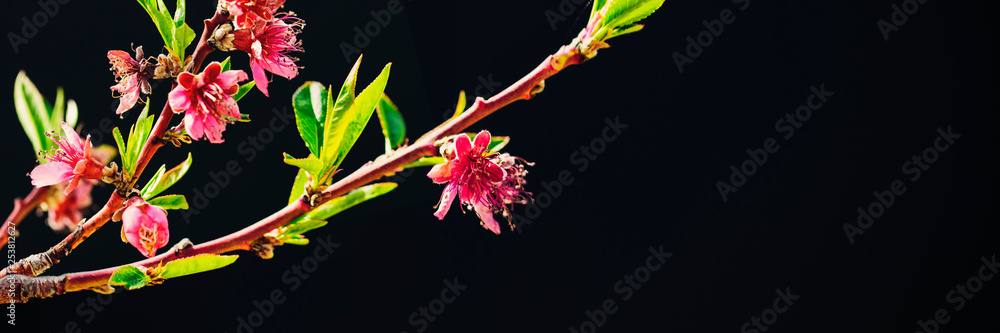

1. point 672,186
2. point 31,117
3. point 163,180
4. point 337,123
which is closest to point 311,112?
point 337,123

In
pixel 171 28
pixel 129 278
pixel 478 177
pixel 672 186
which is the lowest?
pixel 672 186

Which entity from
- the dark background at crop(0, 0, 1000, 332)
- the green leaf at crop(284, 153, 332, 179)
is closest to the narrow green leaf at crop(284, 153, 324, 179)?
the green leaf at crop(284, 153, 332, 179)

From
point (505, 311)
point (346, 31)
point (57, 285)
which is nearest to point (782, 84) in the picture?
point (505, 311)

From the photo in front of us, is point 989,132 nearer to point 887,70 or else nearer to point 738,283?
point 887,70

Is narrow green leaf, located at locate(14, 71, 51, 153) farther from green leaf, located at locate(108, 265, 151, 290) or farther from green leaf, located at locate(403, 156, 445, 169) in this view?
green leaf, located at locate(403, 156, 445, 169)

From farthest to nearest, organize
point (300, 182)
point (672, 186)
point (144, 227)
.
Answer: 1. point (672, 186)
2. point (300, 182)
3. point (144, 227)

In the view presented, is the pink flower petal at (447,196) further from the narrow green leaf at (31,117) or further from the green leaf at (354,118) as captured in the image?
the narrow green leaf at (31,117)

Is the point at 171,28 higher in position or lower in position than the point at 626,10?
higher

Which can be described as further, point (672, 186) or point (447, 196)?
point (672, 186)

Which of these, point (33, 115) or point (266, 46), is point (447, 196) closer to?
point (266, 46)
